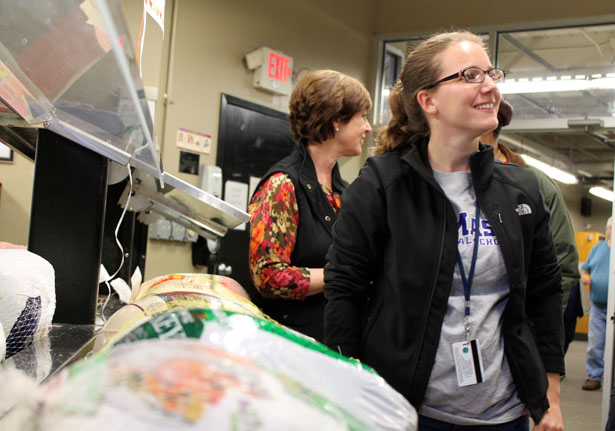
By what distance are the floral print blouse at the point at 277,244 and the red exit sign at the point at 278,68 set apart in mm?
3531

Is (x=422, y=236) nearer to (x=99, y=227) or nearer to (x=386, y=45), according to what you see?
(x=99, y=227)

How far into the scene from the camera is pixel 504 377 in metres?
1.33

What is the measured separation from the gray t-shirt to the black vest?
1.77 ft

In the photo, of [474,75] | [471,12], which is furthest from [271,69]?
[474,75]

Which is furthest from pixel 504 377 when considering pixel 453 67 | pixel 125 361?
pixel 125 361

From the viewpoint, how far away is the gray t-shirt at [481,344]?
1291 mm

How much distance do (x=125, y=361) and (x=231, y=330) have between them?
0.08 m

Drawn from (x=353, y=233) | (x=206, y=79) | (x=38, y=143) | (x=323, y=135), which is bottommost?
(x=353, y=233)

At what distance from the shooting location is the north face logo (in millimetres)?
1389

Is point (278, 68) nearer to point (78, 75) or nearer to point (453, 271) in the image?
point (453, 271)

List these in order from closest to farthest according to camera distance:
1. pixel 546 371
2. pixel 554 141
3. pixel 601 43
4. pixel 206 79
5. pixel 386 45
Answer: pixel 546 371 → pixel 206 79 → pixel 601 43 → pixel 386 45 → pixel 554 141

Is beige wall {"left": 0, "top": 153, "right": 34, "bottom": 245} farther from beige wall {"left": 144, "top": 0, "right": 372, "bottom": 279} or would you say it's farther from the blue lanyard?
the blue lanyard

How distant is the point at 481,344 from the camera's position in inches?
51.6

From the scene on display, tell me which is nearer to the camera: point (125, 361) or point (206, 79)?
point (125, 361)
